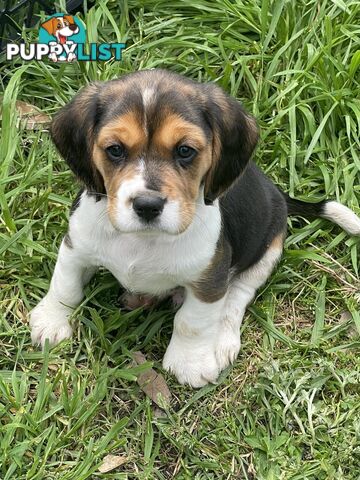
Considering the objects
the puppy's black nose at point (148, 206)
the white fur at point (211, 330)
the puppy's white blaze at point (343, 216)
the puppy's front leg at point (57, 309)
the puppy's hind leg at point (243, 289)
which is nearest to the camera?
the puppy's black nose at point (148, 206)

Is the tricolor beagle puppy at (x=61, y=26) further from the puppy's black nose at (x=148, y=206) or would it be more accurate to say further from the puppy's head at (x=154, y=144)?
the puppy's black nose at (x=148, y=206)

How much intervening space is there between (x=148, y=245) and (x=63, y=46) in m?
2.51

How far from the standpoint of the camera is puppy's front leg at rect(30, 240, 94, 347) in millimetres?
4887

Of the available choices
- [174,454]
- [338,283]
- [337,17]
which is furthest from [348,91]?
[174,454]

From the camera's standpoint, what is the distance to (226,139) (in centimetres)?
416

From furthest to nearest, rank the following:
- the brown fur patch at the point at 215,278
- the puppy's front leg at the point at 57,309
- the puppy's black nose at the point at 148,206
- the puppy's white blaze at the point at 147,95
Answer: the puppy's front leg at the point at 57,309
the brown fur patch at the point at 215,278
the puppy's white blaze at the point at 147,95
the puppy's black nose at the point at 148,206

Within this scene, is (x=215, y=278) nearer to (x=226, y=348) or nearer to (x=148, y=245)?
(x=148, y=245)

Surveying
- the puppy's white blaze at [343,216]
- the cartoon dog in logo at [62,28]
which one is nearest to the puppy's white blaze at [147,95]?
the puppy's white blaze at [343,216]

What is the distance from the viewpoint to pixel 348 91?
5988 mm

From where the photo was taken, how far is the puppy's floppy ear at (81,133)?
13.2 feet

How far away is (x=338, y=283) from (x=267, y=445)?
137 cm

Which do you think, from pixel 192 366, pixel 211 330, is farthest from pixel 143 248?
pixel 192 366

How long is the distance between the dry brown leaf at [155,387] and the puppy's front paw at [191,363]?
0.09 m

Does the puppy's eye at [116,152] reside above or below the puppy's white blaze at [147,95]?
below
